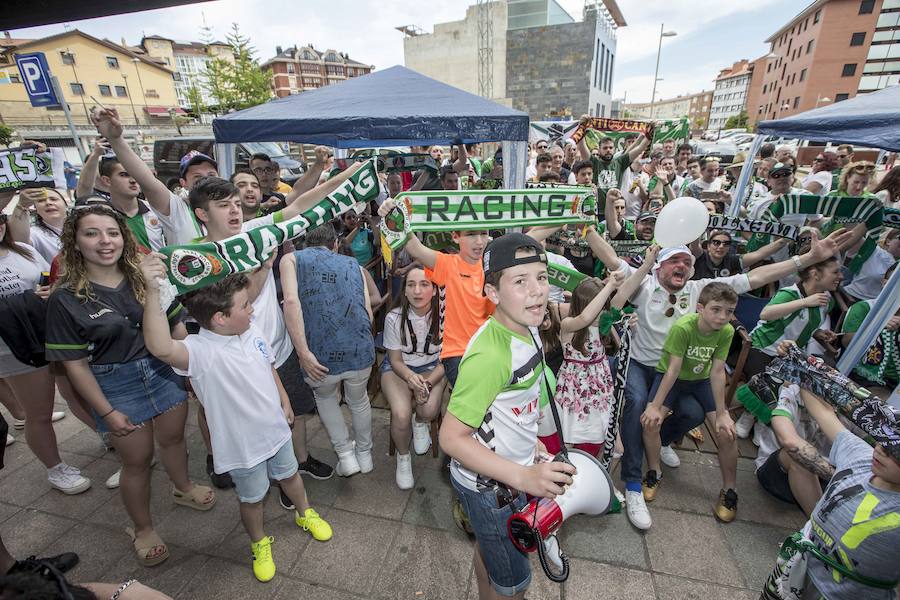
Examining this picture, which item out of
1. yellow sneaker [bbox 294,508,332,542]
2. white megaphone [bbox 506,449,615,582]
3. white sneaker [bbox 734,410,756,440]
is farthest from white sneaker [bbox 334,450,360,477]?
white sneaker [bbox 734,410,756,440]

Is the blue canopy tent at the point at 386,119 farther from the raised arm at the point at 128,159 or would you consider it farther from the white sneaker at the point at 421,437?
the white sneaker at the point at 421,437

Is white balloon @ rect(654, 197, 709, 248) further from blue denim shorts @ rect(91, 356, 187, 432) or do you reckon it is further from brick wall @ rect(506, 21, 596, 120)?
brick wall @ rect(506, 21, 596, 120)

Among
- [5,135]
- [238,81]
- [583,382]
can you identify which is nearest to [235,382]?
[583,382]

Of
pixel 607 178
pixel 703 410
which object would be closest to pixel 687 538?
pixel 703 410

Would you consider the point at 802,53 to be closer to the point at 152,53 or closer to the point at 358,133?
the point at 358,133

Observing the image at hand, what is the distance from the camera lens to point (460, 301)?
125 inches

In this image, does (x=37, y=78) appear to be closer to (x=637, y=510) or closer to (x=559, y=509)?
(x=559, y=509)

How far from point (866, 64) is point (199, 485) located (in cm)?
7256

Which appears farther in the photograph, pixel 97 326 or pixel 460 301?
pixel 460 301

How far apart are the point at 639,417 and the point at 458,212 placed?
231 centimetres

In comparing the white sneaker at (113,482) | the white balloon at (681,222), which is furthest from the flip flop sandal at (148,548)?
the white balloon at (681,222)

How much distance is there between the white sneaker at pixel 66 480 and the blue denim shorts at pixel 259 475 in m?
2.01

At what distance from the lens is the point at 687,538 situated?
3051mm

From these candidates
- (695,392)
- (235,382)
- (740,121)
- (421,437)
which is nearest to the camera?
(235,382)
